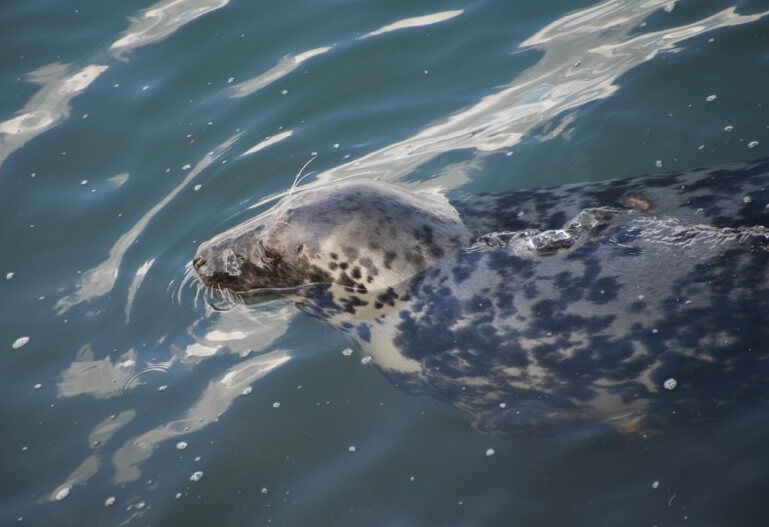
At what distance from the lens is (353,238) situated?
431 cm

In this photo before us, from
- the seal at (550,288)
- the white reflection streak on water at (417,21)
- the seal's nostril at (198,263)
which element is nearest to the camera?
the seal at (550,288)

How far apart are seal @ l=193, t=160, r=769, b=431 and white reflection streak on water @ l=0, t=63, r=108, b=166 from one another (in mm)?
3000

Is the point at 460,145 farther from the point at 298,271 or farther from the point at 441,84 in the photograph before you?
the point at 298,271

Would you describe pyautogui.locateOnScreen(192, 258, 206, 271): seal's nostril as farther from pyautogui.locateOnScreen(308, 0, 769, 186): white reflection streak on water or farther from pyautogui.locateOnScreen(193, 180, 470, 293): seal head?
pyautogui.locateOnScreen(308, 0, 769, 186): white reflection streak on water

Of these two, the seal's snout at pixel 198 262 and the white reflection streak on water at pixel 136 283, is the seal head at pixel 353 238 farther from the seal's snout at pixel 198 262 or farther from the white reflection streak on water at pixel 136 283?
Answer: the white reflection streak on water at pixel 136 283

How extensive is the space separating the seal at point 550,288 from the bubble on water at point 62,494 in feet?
4.86

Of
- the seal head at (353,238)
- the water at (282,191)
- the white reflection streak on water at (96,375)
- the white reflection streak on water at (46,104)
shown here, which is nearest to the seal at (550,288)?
the seal head at (353,238)

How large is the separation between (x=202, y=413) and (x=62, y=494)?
81cm

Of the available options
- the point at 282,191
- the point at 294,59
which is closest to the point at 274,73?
the point at 294,59

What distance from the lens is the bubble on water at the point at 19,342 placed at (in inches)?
202

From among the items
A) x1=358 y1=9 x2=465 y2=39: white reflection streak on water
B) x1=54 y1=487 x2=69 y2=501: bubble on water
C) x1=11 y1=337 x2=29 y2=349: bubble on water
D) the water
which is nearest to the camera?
the water

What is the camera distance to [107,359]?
16.1 ft

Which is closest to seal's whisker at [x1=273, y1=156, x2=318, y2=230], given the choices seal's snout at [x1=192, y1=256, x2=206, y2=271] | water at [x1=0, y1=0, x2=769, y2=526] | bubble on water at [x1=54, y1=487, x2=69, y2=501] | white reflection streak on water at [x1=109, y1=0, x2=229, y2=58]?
water at [x1=0, y1=0, x2=769, y2=526]

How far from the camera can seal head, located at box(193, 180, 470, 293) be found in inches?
169
